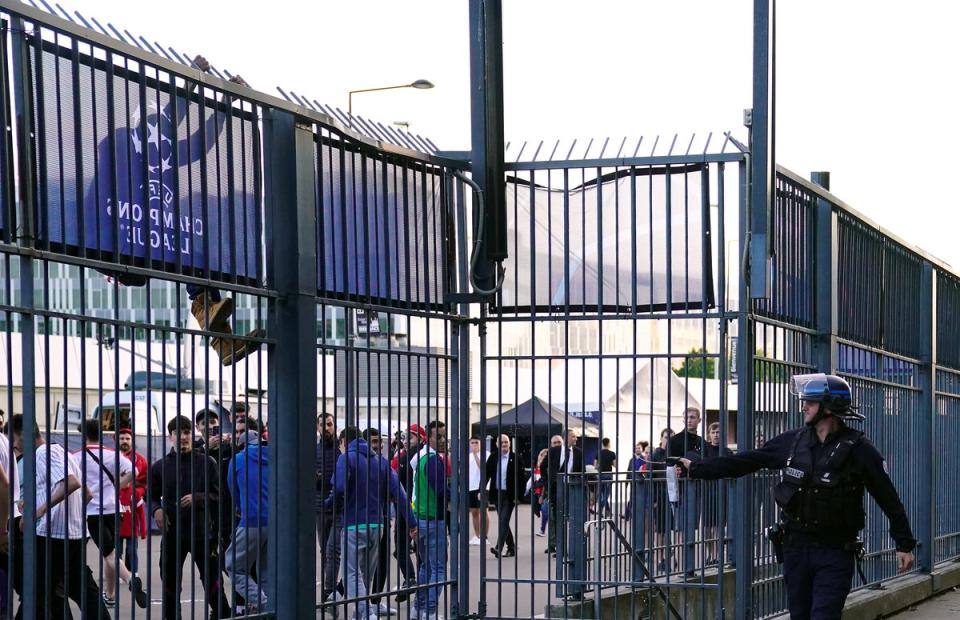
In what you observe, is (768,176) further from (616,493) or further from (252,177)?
(252,177)

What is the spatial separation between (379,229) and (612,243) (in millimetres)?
1668

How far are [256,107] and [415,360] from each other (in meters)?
2.02

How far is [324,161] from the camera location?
26.1ft

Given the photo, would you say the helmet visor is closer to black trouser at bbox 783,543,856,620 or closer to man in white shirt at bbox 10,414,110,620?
black trouser at bbox 783,543,856,620

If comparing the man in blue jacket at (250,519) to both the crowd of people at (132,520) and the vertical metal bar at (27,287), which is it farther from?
the vertical metal bar at (27,287)

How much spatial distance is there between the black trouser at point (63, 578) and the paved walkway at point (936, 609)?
7338 mm

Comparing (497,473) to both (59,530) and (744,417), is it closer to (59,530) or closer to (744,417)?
(744,417)

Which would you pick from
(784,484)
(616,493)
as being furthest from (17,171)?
(616,493)

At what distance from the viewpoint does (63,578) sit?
6207mm

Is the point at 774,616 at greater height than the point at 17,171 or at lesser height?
lesser

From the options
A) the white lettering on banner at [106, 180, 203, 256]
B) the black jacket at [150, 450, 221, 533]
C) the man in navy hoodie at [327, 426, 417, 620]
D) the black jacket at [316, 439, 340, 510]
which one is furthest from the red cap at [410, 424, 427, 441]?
the white lettering on banner at [106, 180, 203, 256]

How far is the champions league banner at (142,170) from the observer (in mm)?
5949

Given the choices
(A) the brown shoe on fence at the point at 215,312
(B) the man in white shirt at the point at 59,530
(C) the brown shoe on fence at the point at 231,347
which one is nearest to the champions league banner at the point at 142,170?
(A) the brown shoe on fence at the point at 215,312

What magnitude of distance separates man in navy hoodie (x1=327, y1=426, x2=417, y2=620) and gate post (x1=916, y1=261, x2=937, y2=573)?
24.5ft
